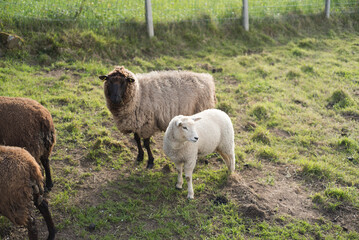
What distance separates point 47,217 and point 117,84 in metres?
2.37

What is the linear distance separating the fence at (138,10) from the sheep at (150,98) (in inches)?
161

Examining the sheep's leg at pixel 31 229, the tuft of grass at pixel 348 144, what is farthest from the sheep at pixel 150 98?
the tuft of grass at pixel 348 144

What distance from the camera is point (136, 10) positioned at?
10.3 m

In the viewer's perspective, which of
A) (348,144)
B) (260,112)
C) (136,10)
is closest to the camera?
(348,144)

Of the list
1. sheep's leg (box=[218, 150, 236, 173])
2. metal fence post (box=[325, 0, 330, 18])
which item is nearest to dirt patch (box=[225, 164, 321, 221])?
sheep's leg (box=[218, 150, 236, 173])

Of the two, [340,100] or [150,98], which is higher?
[150,98]

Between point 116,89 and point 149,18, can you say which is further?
point 149,18

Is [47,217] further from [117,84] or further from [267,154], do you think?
[267,154]

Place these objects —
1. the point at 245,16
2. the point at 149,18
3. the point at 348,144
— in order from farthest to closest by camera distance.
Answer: the point at 245,16, the point at 149,18, the point at 348,144

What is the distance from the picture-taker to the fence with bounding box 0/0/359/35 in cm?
928

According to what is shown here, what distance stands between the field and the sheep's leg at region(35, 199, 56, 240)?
0.58 ft

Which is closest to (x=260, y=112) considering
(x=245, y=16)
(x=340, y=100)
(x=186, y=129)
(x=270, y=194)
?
(x=340, y=100)

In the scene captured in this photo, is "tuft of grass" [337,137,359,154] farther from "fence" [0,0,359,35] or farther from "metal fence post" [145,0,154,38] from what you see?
"fence" [0,0,359,35]


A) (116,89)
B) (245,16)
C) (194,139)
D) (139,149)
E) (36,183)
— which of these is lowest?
(139,149)
